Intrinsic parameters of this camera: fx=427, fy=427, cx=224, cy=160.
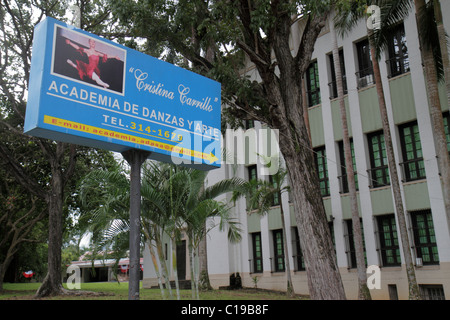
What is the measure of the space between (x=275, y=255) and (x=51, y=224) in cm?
1039

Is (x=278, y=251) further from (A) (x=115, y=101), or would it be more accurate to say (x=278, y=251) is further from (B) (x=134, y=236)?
(A) (x=115, y=101)

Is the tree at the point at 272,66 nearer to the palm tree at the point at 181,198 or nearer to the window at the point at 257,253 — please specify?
the palm tree at the point at 181,198

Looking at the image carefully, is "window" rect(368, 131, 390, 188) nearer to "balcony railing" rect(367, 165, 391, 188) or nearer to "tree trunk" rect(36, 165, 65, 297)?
"balcony railing" rect(367, 165, 391, 188)

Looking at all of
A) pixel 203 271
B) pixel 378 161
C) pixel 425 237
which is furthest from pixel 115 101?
pixel 203 271

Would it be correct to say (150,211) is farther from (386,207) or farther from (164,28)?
(386,207)

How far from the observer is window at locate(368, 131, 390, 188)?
16.8m

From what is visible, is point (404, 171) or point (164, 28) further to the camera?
point (404, 171)

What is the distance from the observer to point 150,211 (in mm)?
10086

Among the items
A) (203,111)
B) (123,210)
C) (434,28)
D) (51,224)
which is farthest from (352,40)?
(51,224)

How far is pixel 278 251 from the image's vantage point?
20.9 m

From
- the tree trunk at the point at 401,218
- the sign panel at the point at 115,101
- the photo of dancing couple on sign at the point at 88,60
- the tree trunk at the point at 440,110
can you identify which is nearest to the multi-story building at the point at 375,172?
the tree trunk at the point at 401,218

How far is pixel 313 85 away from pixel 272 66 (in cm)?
1019

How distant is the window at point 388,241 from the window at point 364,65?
18.6 ft
